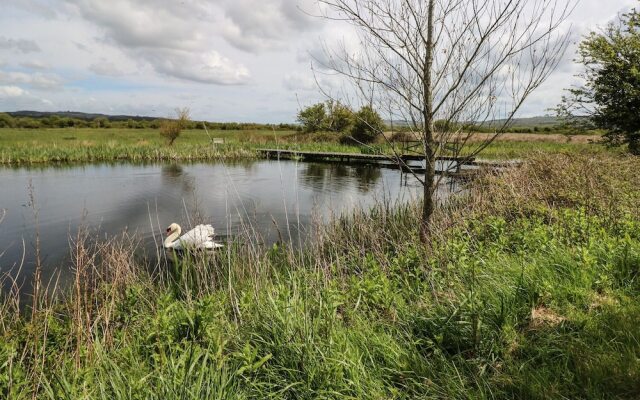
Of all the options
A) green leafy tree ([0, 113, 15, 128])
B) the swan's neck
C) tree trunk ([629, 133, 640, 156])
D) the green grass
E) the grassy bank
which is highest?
green leafy tree ([0, 113, 15, 128])

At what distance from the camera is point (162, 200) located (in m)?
14.7

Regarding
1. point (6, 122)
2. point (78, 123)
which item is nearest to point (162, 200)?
point (6, 122)

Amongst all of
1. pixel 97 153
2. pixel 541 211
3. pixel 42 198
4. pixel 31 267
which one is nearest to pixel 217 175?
pixel 42 198

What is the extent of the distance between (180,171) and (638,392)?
77.3 ft

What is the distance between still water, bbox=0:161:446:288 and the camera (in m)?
8.84

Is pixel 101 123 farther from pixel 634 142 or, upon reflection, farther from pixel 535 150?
pixel 634 142

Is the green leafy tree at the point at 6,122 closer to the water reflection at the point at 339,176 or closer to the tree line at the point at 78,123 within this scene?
the tree line at the point at 78,123

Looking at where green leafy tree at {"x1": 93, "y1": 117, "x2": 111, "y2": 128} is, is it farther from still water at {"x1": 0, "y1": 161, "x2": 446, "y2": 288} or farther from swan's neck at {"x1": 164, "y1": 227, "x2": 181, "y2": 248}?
swan's neck at {"x1": 164, "y1": 227, "x2": 181, "y2": 248}

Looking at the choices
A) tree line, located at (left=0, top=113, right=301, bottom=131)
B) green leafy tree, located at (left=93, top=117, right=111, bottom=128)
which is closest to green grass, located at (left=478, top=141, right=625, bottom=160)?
tree line, located at (left=0, top=113, right=301, bottom=131)

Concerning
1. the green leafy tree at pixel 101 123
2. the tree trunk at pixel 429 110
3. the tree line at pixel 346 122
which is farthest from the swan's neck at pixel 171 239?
the green leafy tree at pixel 101 123

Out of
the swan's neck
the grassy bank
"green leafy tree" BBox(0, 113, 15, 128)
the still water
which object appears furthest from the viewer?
"green leafy tree" BBox(0, 113, 15, 128)

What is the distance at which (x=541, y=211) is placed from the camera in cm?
655

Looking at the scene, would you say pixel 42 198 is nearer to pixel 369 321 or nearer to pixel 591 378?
pixel 369 321

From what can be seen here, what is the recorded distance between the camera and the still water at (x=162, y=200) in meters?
8.84
